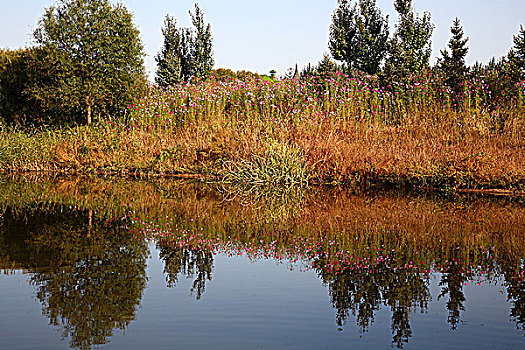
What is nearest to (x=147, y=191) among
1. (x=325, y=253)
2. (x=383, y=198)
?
(x=383, y=198)

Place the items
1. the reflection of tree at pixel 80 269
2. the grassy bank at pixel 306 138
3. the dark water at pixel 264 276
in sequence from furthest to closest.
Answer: the grassy bank at pixel 306 138 → the reflection of tree at pixel 80 269 → the dark water at pixel 264 276

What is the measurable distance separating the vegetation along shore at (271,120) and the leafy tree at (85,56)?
0.18 feet

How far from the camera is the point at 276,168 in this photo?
41.9ft

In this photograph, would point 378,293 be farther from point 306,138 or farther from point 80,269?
point 306,138

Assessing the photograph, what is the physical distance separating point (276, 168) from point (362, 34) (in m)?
13.1

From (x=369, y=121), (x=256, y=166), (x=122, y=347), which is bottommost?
(x=122, y=347)

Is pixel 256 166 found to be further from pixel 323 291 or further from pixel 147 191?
pixel 323 291

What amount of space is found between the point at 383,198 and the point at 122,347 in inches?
305

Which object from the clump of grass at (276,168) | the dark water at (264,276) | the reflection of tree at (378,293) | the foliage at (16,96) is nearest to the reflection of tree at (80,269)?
the dark water at (264,276)

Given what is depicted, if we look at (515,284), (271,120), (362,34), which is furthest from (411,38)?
(515,284)

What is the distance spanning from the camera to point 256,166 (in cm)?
1301

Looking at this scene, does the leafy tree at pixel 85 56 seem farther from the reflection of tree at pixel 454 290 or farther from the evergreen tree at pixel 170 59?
the reflection of tree at pixel 454 290

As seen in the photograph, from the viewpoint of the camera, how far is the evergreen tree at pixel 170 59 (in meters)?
25.0

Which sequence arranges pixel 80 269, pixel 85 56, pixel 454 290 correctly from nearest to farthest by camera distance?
pixel 454 290
pixel 80 269
pixel 85 56
